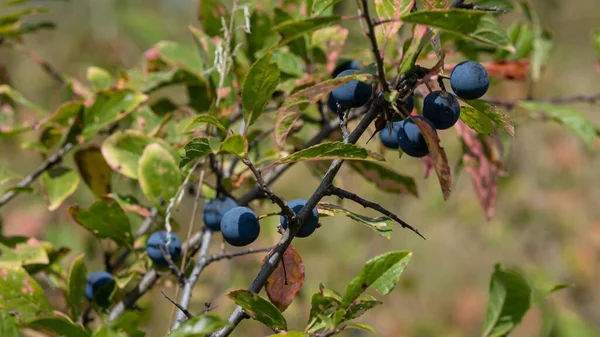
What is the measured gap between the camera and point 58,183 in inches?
49.7

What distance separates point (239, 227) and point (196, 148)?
125mm

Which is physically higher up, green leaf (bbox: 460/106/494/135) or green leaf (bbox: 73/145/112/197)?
green leaf (bbox: 460/106/494/135)

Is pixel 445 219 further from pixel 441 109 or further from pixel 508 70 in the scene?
pixel 441 109

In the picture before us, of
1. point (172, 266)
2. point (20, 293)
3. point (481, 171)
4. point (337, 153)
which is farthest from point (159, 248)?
point (481, 171)

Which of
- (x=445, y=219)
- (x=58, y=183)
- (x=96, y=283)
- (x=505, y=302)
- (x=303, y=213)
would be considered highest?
(x=303, y=213)

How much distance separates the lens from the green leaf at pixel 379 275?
0.79m

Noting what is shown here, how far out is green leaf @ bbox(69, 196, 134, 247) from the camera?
3.36ft

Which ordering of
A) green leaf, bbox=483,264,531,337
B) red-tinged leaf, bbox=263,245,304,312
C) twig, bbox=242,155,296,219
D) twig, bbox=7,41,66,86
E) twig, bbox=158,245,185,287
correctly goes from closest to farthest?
twig, bbox=242,155,296,219 → red-tinged leaf, bbox=263,245,304,312 → twig, bbox=158,245,185,287 → green leaf, bbox=483,264,531,337 → twig, bbox=7,41,66,86

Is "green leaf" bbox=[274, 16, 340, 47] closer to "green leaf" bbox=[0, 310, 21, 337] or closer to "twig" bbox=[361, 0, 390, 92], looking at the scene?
"twig" bbox=[361, 0, 390, 92]

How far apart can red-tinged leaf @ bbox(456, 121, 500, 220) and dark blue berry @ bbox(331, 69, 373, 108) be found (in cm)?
58

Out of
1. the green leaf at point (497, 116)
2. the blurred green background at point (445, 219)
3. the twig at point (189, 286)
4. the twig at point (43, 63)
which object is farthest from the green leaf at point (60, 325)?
the blurred green background at point (445, 219)

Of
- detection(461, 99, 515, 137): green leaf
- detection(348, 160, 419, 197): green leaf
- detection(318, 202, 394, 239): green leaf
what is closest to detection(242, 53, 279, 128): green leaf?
detection(318, 202, 394, 239): green leaf

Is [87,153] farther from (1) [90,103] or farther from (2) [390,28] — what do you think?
(2) [390,28]

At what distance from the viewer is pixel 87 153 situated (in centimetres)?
131
